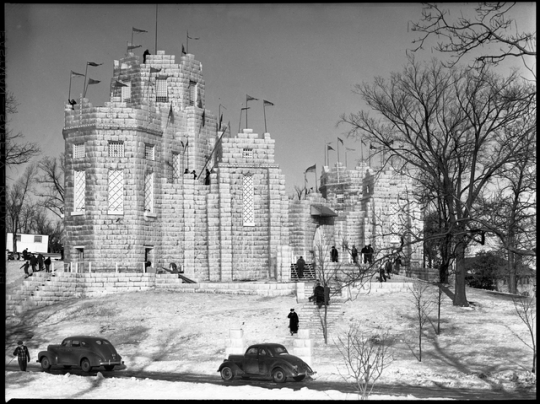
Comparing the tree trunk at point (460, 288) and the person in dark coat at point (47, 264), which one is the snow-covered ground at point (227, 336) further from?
the person in dark coat at point (47, 264)

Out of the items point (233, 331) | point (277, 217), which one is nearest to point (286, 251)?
point (277, 217)

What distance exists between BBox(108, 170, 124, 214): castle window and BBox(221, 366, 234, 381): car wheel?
20.4 metres

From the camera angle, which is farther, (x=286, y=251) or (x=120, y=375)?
(x=286, y=251)

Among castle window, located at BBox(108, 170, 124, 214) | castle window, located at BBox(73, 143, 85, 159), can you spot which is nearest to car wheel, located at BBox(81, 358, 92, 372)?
castle window, located at BBox(108, 170, 124, 214)

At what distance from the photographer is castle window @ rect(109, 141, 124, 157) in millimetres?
46969

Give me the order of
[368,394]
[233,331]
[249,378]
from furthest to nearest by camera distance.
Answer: [233,331]
[249,378]
[368,394]

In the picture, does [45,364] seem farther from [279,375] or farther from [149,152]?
[149,152]

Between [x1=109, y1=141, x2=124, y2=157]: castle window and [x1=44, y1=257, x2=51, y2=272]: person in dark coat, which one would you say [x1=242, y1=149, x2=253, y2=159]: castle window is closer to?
[x1=109, y1=141, x2=124, y2=157]: castle window

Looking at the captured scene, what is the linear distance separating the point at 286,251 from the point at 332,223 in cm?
765

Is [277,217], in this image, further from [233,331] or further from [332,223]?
[233,331]

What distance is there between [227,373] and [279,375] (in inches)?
69.6

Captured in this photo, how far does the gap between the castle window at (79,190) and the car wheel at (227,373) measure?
21.3 m

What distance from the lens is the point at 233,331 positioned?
102 ft

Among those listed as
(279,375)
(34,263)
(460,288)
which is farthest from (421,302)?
(34,263)
